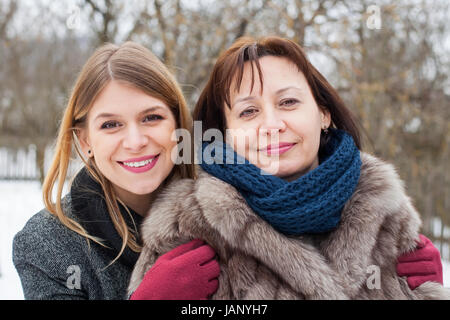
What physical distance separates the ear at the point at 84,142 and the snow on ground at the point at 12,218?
115 inches

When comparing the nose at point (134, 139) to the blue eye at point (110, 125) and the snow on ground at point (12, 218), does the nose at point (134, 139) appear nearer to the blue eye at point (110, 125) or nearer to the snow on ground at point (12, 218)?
the blue eye at point (110, 125)

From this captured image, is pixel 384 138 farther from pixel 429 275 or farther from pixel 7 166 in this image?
pixel 7 166

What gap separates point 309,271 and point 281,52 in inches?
40.1

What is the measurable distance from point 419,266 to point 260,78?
1090 millimetres

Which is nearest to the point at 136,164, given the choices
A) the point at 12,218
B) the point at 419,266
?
the point at 419,266

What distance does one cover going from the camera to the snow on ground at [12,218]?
4.61 meters

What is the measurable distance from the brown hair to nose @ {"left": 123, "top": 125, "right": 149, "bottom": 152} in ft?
1.14

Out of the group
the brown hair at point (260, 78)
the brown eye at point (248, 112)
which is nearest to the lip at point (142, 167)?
the brown hair at point (260, 78)

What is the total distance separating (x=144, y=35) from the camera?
4617 mm

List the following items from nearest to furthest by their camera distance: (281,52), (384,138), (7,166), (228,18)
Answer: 1. (281,52)
2. (228,18)
3. (384,138)
4. (7,166)

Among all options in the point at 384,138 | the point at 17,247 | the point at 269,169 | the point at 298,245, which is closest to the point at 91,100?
the point at 17,247

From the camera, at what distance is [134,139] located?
1851mm

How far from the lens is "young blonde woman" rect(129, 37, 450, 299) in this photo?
160 cm

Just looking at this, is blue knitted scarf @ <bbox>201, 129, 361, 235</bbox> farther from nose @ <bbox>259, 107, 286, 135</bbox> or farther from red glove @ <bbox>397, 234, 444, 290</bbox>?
red glove @ <bbox>397, 234, 444, 290</bbox>
